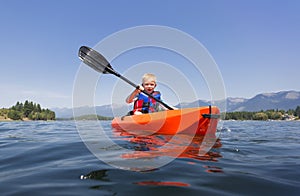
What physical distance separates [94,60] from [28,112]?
386 ft

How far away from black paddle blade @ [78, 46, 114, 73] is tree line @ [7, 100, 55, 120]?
106460 millimetres

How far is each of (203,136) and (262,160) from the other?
2609 mm

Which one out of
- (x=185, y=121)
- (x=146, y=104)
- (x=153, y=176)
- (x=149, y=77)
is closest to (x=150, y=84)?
(x=149, y=77)

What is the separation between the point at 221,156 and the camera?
13.0 ft

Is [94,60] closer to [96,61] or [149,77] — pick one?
[96,61]

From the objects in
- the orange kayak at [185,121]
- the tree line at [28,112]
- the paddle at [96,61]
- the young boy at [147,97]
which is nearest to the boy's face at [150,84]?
the young boy at [147,97]

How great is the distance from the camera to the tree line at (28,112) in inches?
3789

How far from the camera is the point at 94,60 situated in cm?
712

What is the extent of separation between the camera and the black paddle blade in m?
7.05

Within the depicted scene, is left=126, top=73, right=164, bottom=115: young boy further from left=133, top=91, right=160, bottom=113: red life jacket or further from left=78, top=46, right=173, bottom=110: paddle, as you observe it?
left=78, top=46, right=173, bottom=110: paddle

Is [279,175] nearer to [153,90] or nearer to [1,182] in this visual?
[1,182]

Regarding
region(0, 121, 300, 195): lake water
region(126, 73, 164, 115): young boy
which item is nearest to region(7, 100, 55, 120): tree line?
region(126, 73, 164, 115): young boy

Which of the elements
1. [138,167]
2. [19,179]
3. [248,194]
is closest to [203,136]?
[138,167]

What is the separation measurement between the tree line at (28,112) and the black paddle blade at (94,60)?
10646 cm
